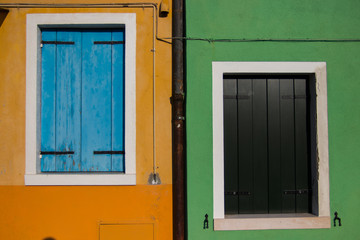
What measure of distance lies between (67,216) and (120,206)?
638 millimetres

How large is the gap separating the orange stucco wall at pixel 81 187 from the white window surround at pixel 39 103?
7 cm

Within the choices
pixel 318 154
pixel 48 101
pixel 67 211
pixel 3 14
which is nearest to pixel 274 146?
pixel 318 154

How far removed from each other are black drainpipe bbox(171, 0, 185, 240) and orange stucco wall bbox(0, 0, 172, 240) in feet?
0.32

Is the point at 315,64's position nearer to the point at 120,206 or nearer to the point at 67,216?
the point at 120,206

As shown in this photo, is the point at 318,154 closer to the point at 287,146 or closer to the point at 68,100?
the point at 287,146

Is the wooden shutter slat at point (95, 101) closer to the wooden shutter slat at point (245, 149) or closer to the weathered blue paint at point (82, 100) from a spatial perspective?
the weathered blue paint at point (82, 100)

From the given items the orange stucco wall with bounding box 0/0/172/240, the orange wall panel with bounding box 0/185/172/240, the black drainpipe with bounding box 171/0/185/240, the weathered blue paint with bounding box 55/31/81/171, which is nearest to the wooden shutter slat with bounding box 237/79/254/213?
the black drainpipe with bounding box 171/0/185/240

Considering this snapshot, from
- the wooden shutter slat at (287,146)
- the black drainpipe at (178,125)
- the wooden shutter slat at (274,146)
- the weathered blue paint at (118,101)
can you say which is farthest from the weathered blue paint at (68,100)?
the wooden shutter slat at (287,146)

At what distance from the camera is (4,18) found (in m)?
3.40

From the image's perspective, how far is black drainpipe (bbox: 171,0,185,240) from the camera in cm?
326

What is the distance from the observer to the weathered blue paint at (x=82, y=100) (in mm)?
3451

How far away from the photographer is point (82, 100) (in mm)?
3469

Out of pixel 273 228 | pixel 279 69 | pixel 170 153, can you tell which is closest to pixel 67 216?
pixel 170 153

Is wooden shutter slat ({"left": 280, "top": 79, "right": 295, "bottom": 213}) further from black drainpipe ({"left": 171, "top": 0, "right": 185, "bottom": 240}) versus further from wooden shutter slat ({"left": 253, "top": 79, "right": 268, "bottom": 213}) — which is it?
black drainpipe ({"left": 171, "top": 0, "right": 185, "bottom": 240})
